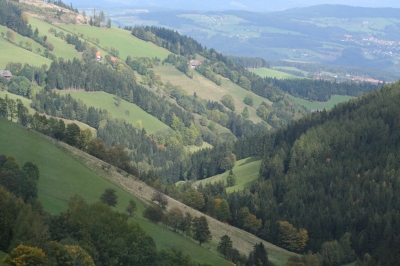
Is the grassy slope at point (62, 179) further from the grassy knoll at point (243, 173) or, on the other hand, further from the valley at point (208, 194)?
the grassy knoll at point (243, 173)

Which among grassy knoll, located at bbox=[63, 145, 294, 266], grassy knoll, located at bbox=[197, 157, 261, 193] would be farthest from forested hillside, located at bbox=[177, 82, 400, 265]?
grassy knoll, located at bbox=[63, 145, 294, 266]

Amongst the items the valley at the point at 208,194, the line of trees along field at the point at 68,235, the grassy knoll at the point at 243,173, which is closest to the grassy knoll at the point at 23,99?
the valley at the point at 208,194

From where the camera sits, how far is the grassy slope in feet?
297

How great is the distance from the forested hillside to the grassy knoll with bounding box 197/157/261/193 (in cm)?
384

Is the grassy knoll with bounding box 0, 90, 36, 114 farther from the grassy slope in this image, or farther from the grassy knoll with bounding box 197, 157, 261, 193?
the grassy slope

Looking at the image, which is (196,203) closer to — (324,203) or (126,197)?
(126,197)

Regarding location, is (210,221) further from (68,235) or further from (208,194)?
(68,235)

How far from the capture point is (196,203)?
119 meters

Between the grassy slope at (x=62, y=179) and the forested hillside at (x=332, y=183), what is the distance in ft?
70.8

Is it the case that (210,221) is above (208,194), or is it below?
above

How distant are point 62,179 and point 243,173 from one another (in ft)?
240

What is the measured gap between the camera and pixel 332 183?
137750mm

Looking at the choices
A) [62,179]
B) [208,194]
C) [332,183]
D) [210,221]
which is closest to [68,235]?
[62,179]

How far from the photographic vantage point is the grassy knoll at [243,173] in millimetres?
158387
